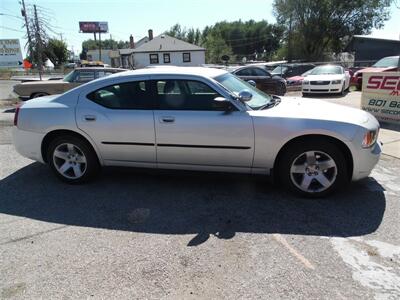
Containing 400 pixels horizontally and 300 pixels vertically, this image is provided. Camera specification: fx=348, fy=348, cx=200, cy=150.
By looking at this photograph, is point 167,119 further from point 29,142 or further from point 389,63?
point 389,63

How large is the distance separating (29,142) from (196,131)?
248cm

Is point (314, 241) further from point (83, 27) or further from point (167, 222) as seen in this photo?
point (83, 27)

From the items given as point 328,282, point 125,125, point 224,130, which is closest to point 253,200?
point 224,130

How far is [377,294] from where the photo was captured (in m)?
2.59

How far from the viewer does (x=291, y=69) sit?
21.6m

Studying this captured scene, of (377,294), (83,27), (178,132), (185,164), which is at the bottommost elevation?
(377,294)

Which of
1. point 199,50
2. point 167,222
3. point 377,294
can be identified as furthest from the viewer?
point 199,50

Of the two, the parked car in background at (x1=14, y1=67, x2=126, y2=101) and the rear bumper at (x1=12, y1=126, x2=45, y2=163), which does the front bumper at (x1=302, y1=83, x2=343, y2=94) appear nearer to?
the parked car in background at (x1=14, y1=67, x2=126, y2=101)

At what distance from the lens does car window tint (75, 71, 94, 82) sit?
11766 mm

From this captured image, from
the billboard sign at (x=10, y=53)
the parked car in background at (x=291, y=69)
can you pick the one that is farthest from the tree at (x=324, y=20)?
the billboard sign at (x=10, y=53)

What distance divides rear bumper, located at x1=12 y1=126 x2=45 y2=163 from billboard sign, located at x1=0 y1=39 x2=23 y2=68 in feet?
82.4

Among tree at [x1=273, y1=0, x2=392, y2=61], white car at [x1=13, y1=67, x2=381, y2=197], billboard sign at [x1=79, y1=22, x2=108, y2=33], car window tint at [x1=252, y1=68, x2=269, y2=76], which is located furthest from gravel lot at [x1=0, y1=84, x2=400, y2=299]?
billboard sign at [x1=79, y1=22, x2=108, y2=33]

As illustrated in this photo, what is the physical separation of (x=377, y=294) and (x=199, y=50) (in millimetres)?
52584

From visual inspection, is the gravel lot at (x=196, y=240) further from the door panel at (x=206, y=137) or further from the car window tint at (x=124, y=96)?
the car window tint at (x=124, y=96)
